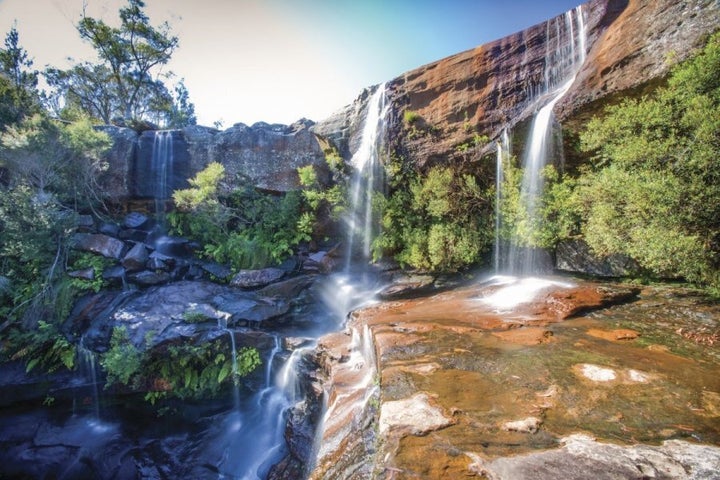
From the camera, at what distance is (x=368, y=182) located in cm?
1156

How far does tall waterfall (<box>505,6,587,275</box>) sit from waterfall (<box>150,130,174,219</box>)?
46.8ft

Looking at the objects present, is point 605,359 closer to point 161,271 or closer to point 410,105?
point 410,105

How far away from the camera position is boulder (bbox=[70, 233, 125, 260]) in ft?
35.2

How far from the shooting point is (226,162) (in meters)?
13.2

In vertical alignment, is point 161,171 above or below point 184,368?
above

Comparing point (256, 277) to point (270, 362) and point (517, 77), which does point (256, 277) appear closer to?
point (270, 362)

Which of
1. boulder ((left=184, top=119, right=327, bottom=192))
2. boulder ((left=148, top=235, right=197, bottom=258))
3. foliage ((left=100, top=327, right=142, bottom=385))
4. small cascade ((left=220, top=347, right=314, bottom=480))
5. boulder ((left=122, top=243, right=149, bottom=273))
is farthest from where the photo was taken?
boulder ((left=184, top=119, right=327, bottom=192))

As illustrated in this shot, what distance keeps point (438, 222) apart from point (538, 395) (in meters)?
7.36

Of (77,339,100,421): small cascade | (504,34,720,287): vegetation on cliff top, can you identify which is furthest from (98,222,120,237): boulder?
(504,34,720,287): vegetation on cliff top

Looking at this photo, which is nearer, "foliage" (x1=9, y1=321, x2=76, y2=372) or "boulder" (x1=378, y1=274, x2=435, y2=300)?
"foliage" (x1=9, y1=321, x2=76, y2=372)

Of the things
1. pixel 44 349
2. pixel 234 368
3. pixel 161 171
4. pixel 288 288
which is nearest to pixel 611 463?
pixel 234 368

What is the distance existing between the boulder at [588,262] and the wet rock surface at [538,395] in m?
1.31

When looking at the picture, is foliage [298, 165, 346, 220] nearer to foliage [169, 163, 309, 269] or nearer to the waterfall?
foliage [169, 163, 309, 269]

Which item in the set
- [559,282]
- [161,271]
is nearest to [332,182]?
[161,271]
